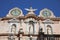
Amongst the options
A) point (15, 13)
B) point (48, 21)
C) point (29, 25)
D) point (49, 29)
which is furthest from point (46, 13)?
point (15, 13)

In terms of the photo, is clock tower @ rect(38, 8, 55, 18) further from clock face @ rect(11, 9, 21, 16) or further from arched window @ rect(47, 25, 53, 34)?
clock face @ rect(11, 9, 21, 16)

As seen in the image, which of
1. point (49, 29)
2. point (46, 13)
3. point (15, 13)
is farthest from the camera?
point (46, 13)

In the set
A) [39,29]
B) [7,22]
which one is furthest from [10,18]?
[39,29]

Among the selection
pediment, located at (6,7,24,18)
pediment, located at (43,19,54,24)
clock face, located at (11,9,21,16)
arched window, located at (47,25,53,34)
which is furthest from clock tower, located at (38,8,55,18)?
clock face, located at (11,9,21,16)

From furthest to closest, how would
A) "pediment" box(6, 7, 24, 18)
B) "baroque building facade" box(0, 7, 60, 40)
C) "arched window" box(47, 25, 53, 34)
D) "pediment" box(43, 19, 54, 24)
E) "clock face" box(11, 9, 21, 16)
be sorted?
"clock face" box(11, 9, 21, 16) < "pediment" box(6, 7, 24, 18) < "pediment" box(43, 19, 54, 24) < "arched window" box(47, 25, 53, 34) < "baroque building facade" box(0, 7, 60, 40)

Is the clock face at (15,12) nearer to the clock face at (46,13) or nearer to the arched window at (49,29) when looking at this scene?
the clock face at (46,13)

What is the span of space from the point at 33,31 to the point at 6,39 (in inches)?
157

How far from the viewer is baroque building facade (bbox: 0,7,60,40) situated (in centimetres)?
2627

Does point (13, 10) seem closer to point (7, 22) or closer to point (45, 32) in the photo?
point (7, 22)

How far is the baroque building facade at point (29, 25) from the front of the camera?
26266 mm

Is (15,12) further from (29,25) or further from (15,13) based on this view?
(29,25)

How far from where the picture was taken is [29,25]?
27734 millimetres

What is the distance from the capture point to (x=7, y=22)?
91.0ft

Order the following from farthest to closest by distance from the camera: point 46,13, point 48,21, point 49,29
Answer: point 46,13 < point 48,21 < point 49,29
